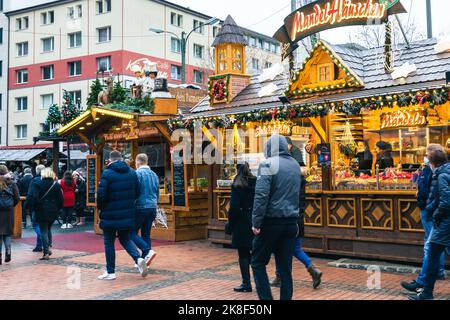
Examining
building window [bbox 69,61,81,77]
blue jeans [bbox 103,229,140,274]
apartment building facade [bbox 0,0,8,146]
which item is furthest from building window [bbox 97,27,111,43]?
blue jeans [bbox 103,229,140,274]

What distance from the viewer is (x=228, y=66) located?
13.9 m

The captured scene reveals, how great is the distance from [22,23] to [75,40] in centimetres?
613

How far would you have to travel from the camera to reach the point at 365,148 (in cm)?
1216

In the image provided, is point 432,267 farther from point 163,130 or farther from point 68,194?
point 68,194

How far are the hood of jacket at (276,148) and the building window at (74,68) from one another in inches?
1388

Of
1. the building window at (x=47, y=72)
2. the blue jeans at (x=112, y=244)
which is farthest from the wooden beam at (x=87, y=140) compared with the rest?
the building window at (x=47, y=72)

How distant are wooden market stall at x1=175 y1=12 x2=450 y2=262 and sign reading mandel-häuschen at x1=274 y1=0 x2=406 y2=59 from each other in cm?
51

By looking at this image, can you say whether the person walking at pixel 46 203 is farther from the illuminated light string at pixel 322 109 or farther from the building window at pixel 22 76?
the building window at pixel 22 76

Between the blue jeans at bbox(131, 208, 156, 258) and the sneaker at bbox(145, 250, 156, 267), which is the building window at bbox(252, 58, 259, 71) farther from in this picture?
the sneaker at bbox(145, 250, 156, 267)

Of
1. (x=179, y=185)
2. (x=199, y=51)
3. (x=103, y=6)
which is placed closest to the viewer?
(x=179, y=185)

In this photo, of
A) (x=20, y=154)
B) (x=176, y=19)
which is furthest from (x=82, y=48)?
(x=20, y=154)

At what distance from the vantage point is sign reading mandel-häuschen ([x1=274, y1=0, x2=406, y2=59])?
10.7 metres

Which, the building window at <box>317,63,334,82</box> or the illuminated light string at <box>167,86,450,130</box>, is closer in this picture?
the illuminated light string at <box>167,86,450,130</box>
